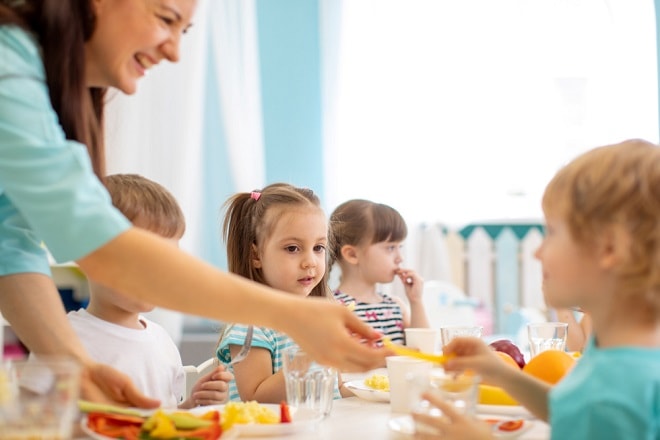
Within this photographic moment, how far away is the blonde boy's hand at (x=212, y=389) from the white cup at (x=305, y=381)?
223mm

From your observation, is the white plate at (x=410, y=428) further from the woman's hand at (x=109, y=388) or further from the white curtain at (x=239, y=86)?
the white curtain at (x=239, y=86)

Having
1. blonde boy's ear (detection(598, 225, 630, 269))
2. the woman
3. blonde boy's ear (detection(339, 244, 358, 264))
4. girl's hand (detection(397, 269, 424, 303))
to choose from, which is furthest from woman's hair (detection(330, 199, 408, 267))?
blonde boy's ear (detection(598, 225, 630, 269))

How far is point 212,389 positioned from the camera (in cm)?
141

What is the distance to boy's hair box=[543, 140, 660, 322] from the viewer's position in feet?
2.96

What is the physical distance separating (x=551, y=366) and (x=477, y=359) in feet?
0.54

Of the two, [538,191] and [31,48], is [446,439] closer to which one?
[31,48]

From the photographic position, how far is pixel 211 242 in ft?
12.5

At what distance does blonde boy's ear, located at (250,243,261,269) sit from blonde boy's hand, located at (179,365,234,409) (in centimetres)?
55

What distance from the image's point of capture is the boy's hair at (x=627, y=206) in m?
0.90

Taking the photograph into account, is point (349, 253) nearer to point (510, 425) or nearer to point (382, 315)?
point (382, 315)

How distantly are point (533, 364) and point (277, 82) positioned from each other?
9.86 feet

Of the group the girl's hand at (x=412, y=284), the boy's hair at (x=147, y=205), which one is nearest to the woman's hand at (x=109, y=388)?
the boy's hair at (x=147, y=205)

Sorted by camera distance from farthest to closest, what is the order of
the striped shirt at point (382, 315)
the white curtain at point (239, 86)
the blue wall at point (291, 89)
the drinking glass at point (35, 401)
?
the blue wall at point (291, 89), the white curtain at point (239, 86), the striped shirt at point (382, 315), the drinking glass at point (35, 401)

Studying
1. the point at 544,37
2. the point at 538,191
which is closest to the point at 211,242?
the point at 538,191
